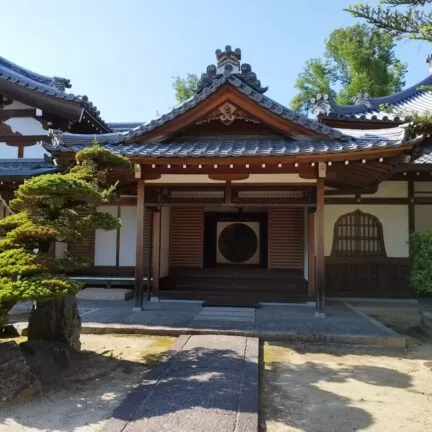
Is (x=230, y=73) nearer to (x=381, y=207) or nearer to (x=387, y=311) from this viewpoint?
(x=381, y=207)

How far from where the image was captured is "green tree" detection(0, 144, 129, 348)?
4.37 m

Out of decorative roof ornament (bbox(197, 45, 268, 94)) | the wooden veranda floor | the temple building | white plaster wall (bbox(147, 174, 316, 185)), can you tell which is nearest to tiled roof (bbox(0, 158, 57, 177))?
the temple building

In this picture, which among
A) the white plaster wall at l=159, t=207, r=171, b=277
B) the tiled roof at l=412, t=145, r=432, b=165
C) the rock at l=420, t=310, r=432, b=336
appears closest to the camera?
the rock at l=420, t=310, r=432, b=336

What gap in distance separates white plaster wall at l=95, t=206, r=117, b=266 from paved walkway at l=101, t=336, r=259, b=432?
5.73 m

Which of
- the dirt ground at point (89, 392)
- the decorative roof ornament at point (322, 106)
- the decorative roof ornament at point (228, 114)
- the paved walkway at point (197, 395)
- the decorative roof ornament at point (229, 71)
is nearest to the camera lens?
the paved walkway at point (197, 395)

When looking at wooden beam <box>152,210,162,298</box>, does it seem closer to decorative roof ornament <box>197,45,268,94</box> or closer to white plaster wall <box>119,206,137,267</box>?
white plaster wall <box>119,206,137,267</box>

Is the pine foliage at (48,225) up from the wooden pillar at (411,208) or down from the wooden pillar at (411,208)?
down

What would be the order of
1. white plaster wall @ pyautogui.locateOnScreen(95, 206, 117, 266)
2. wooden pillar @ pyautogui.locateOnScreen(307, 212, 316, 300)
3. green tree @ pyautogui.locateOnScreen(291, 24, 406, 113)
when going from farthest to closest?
green tree @ pyautogui.locateOnScreen(291, 24, 406, 113), white plaster wall @ pyautogui.locateOnScreen(95, 206, 117, 266), wooden pillar @ pyautogui.locateOnScreen(307, 212, 316, 300)

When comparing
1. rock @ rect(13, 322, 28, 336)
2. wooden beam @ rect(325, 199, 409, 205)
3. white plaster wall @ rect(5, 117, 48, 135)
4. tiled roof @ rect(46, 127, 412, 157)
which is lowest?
rock @ rect(13, 322, 28, 336)

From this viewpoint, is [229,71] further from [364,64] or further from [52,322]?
[364,64]

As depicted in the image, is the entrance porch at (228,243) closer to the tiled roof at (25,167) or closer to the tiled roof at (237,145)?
the tiled roof at (237,145)

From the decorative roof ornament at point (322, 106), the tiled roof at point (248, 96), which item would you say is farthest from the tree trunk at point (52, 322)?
the decorative roof ornament at point (322, 106)

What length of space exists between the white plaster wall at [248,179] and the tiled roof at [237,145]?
689mm

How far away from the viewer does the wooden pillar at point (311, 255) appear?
903cm
